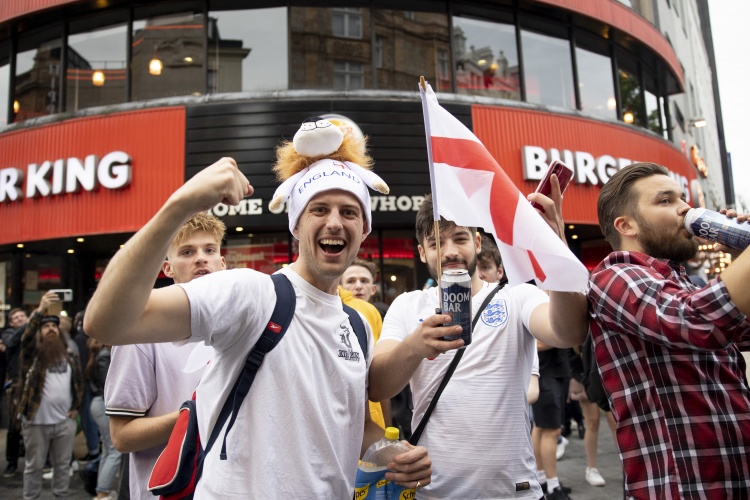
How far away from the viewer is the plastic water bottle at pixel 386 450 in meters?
2.25

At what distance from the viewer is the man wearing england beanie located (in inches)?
59.2

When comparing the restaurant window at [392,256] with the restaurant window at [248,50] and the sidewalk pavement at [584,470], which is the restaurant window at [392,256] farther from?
the sidewalk pavement at [584,470]

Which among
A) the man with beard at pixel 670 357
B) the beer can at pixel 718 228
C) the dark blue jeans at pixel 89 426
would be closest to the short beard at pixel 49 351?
the dark blue jeans at pixel 89 426

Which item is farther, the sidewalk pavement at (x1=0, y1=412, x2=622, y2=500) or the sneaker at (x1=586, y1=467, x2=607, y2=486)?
the sneaker at (x1=586, y1=467, x2=607, y2=486)

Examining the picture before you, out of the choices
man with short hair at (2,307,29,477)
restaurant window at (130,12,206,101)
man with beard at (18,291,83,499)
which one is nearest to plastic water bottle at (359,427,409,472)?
man with beard at (18,291,83,499)

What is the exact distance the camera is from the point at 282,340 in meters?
1.91

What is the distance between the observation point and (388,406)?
3.55 m

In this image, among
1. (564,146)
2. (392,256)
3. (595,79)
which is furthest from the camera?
(595,79)

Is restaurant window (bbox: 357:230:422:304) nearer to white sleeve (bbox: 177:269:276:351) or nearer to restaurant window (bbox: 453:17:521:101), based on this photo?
restaurant window (bbox: 453:17:521:101)

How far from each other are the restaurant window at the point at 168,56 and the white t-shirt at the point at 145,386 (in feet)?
34.2

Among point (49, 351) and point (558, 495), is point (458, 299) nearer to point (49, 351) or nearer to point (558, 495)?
point (558, 495)

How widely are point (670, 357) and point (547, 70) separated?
43.2 feet

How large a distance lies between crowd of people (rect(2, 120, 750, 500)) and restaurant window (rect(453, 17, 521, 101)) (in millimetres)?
10872

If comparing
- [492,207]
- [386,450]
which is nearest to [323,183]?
[492,207]
